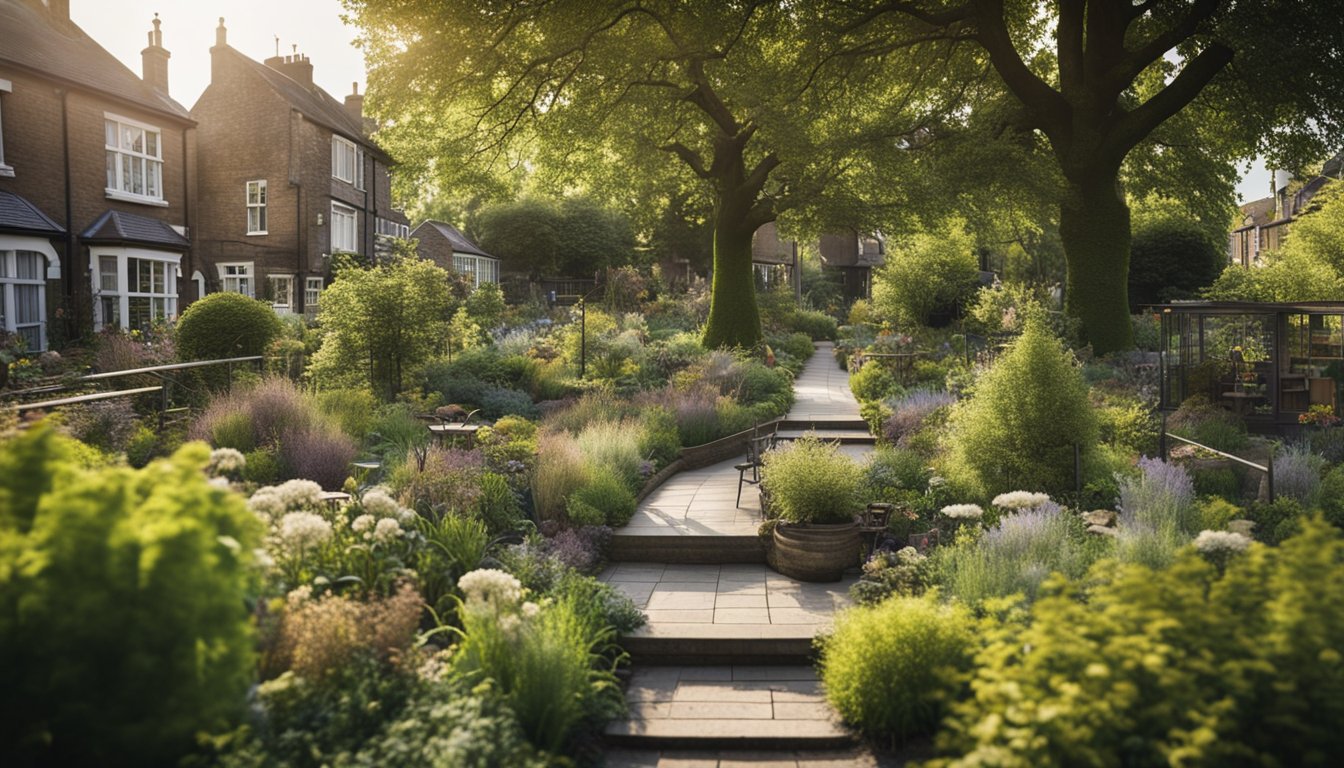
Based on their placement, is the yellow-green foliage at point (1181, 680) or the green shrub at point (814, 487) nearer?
the yellow-green foliage at point (1181, 680)

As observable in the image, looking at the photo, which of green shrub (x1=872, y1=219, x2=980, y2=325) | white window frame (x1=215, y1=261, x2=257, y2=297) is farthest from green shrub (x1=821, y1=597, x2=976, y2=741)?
white window frame (x1=215, y1=261, x2=257, y2=297)

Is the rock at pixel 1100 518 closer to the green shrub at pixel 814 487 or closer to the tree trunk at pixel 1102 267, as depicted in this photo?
the green shrub at pixel 814 487

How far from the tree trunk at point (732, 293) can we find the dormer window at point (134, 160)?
14199 mm

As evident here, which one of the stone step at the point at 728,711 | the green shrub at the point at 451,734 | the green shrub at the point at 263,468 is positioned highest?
the green shrub at the point at 263,468

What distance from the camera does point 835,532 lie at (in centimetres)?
772

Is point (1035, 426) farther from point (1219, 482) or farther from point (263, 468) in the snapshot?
point (263, 468)

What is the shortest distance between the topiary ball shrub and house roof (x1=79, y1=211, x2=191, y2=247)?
6.66m

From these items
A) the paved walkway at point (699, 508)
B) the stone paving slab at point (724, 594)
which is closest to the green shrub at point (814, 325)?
the paved walkway at point (699, 508)

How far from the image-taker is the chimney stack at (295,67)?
108 feet

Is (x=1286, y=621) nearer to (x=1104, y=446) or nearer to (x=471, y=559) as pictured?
(x=471, y=559)

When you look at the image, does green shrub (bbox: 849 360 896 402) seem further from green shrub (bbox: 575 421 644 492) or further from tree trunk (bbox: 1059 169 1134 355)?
green shrub (bbox: 575 421 644 492)

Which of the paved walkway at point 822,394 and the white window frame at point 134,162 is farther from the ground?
the white window frame at point 134,162

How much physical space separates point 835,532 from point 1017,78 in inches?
524

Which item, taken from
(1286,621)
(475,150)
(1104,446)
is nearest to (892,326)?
(475,150)
